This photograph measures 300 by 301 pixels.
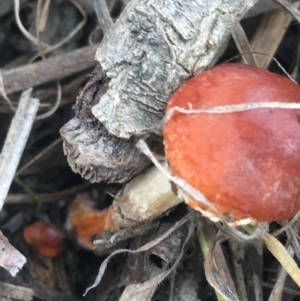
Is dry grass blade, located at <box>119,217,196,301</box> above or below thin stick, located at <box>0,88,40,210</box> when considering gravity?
below

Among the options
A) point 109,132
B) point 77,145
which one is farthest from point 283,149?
point 77,145

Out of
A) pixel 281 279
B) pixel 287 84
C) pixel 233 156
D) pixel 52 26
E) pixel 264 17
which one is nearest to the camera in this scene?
pixel 233 156

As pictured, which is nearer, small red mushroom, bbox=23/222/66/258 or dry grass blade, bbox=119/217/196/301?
dry grass blade, bbox=119/217/196/301

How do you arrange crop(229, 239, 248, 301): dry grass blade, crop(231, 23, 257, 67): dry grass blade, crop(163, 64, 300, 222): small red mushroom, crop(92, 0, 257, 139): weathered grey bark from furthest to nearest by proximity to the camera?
1. crop(231, 23, 257, 67): dry grass blade
2. crop(229, 239, 248, 301): dry grass blade
3. crop(92, 0, 257, 139): weathered grey bark
4. crop(163, 64, 300, 222): small red mushroom

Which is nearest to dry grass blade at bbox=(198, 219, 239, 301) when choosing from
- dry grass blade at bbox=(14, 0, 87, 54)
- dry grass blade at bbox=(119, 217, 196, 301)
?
dry grass blade at bbox=(119, 217, 196, 301)

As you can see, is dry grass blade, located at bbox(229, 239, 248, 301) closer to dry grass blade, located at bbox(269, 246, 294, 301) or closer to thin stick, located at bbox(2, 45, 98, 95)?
dry grass blade, located at bbox(269, 246, 294, 301)

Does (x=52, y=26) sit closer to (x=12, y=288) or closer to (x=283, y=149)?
(x=12, y=288)
